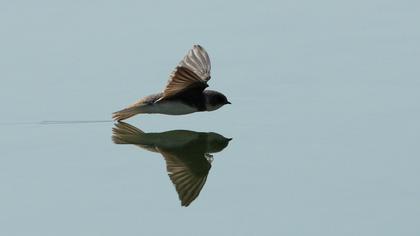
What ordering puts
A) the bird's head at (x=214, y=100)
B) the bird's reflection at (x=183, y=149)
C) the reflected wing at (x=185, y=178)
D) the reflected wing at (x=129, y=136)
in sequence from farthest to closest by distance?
the bird's head at (x=214, y=100), the reflected wing at (x=129, y=136), the bird's reflection at (x=183, y=149), the reflected wing at (x=185, y=178)

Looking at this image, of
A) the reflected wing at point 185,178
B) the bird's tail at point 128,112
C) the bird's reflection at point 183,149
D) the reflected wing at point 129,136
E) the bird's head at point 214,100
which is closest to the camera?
the reflected wing at point 185,178

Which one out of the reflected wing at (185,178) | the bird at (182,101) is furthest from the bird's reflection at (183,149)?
the bird at (182,101)

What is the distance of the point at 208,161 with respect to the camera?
7.36 m

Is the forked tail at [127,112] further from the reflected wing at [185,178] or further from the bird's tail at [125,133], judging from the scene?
the reflected wing at [185,178]

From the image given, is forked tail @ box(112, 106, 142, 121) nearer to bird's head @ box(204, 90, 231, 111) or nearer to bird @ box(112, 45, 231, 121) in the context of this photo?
bird @ box(112, 45, 231, 121)

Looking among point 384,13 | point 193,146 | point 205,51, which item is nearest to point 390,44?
point 384,13

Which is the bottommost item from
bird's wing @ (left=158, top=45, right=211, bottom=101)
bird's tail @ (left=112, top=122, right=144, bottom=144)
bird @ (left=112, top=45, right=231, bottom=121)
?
bird's tail @ (left=112, top=122, right=144, bottom=144)

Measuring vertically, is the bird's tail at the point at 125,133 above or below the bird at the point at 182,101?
below

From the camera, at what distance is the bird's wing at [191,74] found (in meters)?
7.72

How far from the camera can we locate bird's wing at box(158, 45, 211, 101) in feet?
25.3

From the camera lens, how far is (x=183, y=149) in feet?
24.7

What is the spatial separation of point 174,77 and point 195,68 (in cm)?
33

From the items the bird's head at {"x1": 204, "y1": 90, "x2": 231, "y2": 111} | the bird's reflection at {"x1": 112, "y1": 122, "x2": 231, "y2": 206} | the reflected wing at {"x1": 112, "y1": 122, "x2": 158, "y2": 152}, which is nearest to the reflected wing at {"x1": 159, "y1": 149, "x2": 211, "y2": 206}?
the bird's reflection at {"x1": 112, "y1": 122, "x2": 231, "y2": 206}

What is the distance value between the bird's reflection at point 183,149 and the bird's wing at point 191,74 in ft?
Result: 0.86
